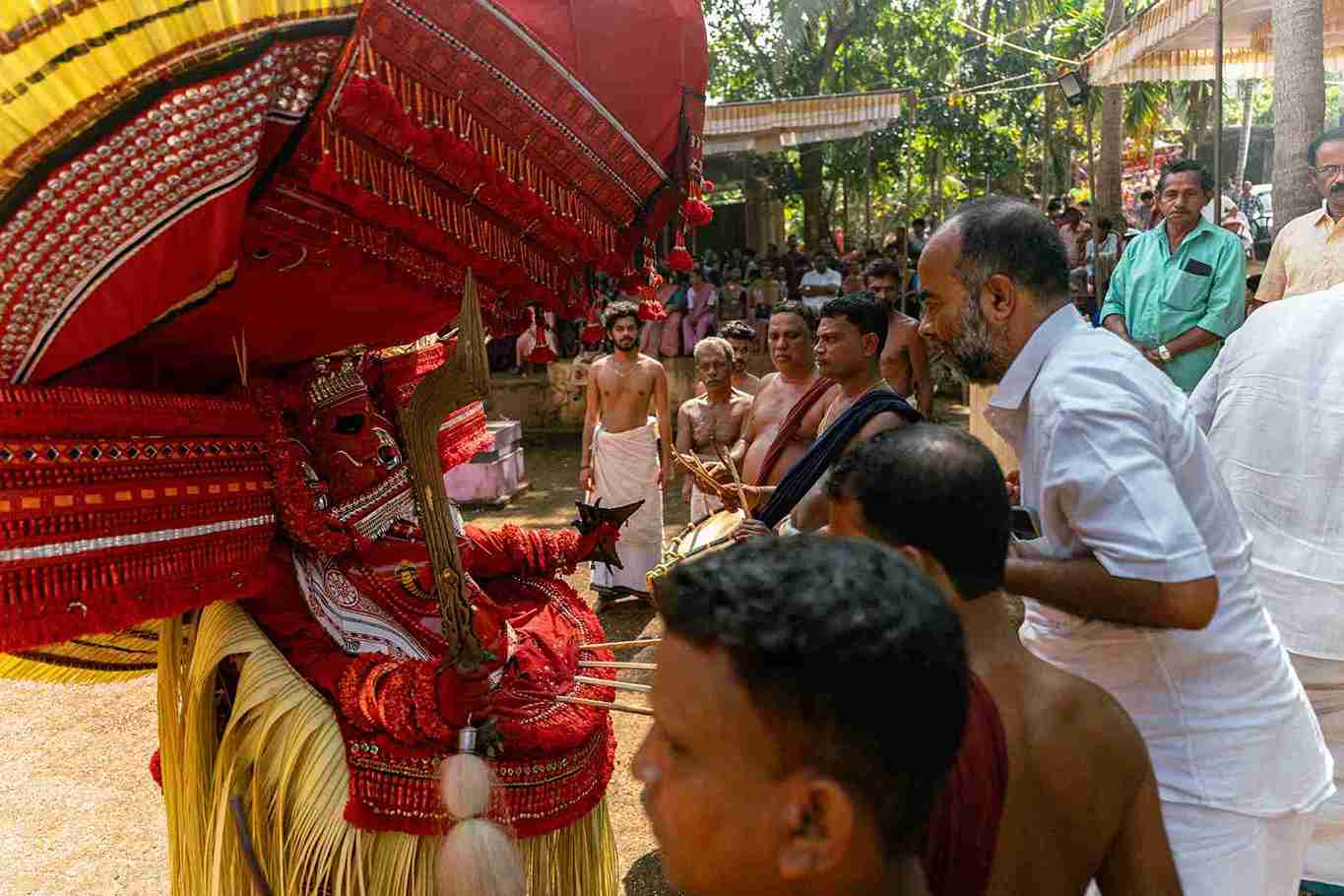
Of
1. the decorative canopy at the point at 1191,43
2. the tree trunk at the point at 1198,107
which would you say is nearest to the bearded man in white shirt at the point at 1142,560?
the decorative canopy at the point at 1191,43

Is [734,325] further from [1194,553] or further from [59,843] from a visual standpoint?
[1194,553]

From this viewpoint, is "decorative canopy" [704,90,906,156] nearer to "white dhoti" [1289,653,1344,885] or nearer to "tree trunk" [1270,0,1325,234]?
"tree trunk" [1270,0,1325,234]

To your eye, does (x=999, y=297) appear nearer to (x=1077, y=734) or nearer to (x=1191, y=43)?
(x=1077, y=734)

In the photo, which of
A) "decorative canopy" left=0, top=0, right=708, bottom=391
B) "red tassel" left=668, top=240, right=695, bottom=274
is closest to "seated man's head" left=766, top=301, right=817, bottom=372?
"red tassel" left=668, top=240, right=695, bottom=274

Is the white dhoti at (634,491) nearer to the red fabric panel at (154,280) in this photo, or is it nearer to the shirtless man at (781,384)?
the shirtless man at (781,384)

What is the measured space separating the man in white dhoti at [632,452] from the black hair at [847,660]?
608 cm

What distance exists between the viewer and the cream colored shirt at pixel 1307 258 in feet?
14.9

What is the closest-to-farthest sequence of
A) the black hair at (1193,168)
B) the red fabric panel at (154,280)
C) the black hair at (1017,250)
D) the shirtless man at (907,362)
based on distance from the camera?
the red fabric panel at (154,280), the black hair at (1017,250), the black hair at (1193,168), the shirtless man at (907,362)

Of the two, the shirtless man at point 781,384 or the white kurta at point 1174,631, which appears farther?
the shirtless man at point 781,384

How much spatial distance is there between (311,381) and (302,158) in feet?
3.27

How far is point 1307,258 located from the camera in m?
4.70

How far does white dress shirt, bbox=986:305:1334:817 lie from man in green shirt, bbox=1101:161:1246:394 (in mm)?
3615

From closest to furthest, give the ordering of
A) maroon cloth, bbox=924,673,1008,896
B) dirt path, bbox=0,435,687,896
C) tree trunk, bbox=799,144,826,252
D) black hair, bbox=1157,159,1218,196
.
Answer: maroon cloth, bbox=924,673,1008,896 < dirt path, bbox=0,435,687,896 < black hair, bbox=1157,159,1218,196 < tree trunk, bbox=799,144,826,252

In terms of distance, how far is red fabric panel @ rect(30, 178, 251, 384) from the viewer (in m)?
1.76
